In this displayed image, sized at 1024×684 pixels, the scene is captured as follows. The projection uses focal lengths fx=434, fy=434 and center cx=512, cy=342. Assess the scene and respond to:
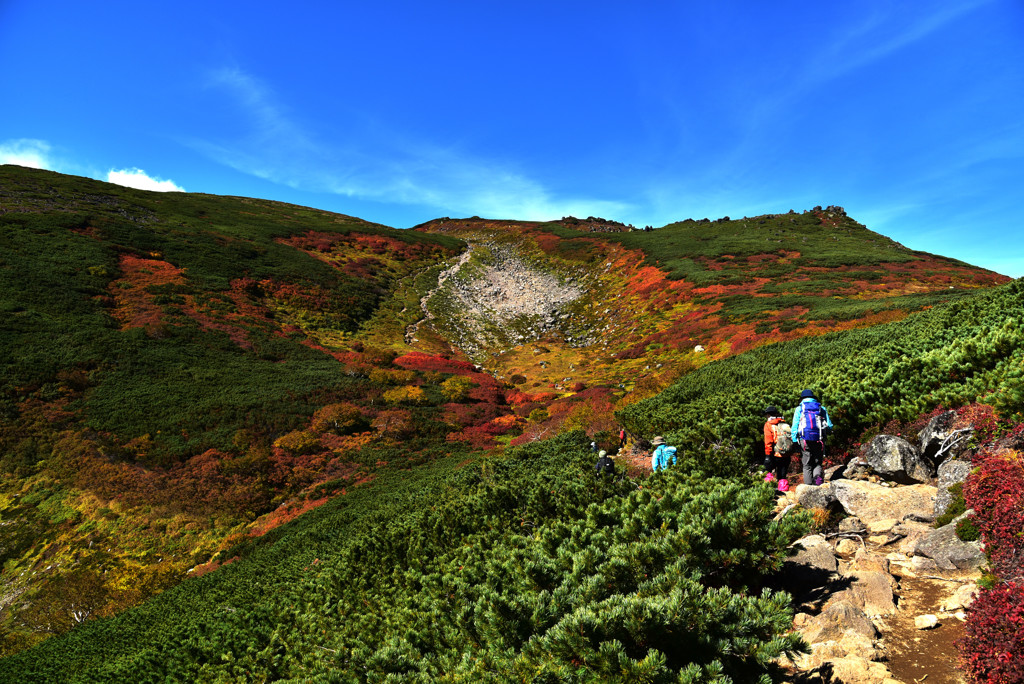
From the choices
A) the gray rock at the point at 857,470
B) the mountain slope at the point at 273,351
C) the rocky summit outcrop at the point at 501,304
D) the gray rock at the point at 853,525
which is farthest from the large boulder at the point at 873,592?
the rocky summit outcrop at the point at 501,304

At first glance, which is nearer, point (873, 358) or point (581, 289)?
point (873, 358)

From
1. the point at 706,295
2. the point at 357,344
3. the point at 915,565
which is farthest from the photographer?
the point at 706,295

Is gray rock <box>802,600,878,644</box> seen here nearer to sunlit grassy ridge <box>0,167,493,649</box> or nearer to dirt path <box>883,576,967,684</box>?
dirt path <box>883,576,967,684</box>

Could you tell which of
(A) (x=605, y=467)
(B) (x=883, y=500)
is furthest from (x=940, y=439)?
(A) (x=605, y=467)

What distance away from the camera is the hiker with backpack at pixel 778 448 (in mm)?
10109

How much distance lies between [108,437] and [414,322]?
3551 centimetres

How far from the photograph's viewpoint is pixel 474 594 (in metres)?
5.82

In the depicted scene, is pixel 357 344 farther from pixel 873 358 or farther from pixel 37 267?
pixel 873 358

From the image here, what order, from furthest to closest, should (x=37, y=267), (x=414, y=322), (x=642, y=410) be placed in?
(x=414, y=322) → (x=37, y=267) → (x=642, y=410)

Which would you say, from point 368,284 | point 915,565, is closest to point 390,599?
point 915,565

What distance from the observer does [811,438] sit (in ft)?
31.1

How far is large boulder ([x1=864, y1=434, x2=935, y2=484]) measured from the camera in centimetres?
818

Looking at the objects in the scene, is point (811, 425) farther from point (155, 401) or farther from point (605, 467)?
point (155, 401)

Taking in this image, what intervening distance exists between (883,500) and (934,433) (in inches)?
81.9
